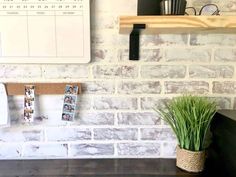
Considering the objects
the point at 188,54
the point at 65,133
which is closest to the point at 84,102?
the point at 65,133

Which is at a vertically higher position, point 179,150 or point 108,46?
point 108,46

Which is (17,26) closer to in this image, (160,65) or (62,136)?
(62,136)

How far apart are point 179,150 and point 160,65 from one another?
1.28ft

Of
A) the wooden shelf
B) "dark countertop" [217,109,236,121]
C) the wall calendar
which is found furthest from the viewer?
the wall calendar

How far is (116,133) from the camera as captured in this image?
1322mm

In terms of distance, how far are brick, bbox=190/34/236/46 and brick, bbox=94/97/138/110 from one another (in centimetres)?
39

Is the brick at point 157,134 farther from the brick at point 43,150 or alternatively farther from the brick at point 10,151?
the brick at point 10,151

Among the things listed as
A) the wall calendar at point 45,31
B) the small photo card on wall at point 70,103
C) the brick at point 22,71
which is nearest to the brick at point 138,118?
the small photo card on wall at point 70,103

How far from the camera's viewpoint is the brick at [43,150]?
132 cm

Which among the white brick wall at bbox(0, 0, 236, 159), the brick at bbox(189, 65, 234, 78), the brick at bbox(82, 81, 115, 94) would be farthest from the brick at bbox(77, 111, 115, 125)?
the brick at bbox(189, 65, 234, 78)

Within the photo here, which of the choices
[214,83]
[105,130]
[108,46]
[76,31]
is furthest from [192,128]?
[76,31]

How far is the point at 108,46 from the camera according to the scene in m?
1.29

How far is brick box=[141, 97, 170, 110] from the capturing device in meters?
1.31

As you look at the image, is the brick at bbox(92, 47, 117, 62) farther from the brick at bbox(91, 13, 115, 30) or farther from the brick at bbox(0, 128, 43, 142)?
the brick at bbox(0, 128, 43, 142)
